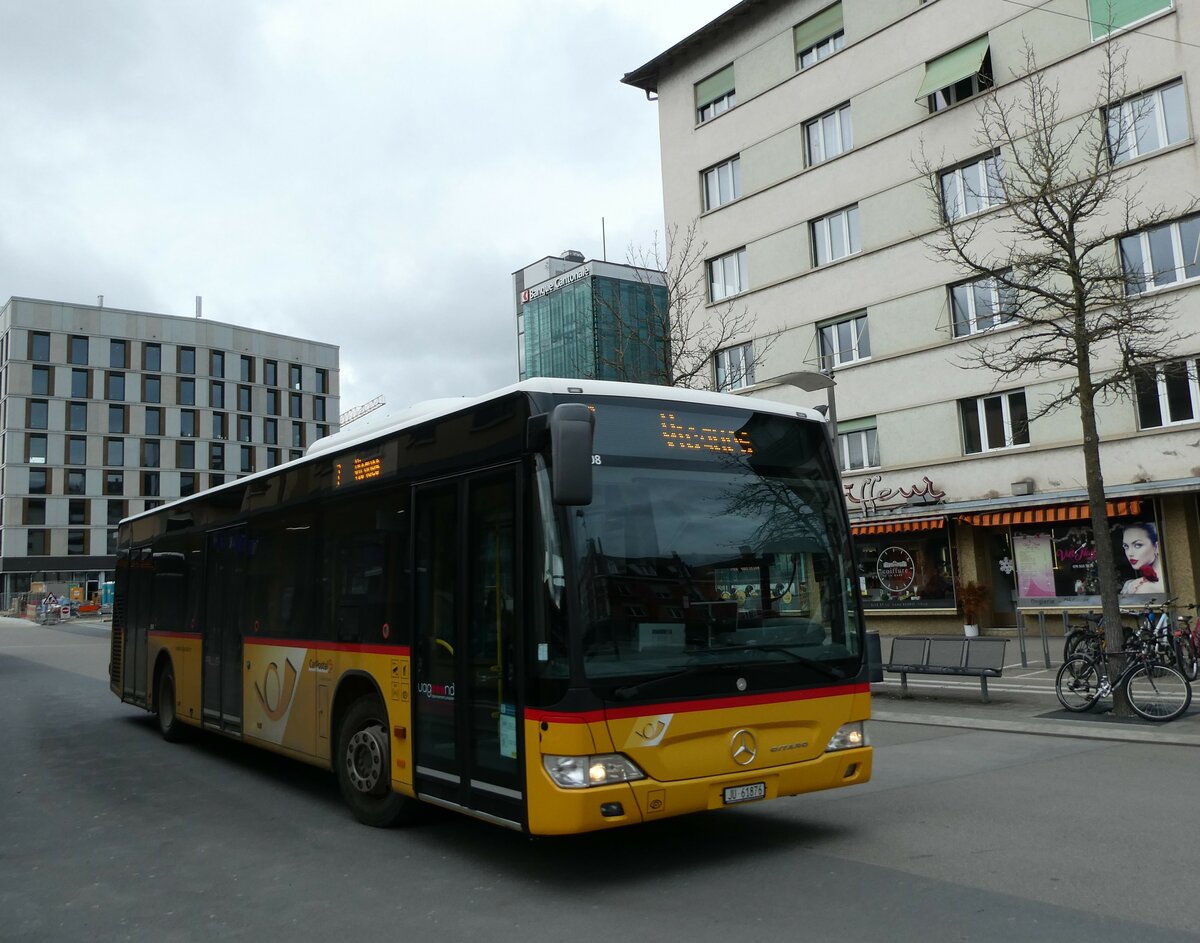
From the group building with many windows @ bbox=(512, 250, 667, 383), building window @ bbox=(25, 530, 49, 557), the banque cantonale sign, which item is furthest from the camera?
building window @ bbox=(25, 530, 49, 557)

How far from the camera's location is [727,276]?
31688 mm

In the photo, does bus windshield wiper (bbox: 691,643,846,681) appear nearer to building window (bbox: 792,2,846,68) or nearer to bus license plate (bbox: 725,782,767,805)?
bus license plate (bbox: 725,782,767,805)

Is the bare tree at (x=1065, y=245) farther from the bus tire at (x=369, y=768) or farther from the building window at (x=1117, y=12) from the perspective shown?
the bus tire at (x=369, y=768)

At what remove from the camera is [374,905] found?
5602 millimetres

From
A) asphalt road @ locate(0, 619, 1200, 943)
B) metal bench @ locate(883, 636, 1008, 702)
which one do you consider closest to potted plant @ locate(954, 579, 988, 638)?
metal bench @ locate(883, 636, 1008, 702)

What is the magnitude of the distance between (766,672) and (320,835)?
3.40 metres

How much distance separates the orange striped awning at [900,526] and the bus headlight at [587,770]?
20.0 meters

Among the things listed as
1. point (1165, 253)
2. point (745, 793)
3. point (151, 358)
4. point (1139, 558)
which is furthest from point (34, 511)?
A: point (745, 793)

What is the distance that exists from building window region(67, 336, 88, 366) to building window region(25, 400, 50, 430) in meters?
3.82

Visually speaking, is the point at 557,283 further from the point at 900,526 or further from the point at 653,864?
the point at 653,864

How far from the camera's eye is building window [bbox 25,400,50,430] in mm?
80062

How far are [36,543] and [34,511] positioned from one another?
2.41 meters

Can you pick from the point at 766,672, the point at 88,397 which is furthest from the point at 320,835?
the point at 88,397

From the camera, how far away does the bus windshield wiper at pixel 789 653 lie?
605cm
